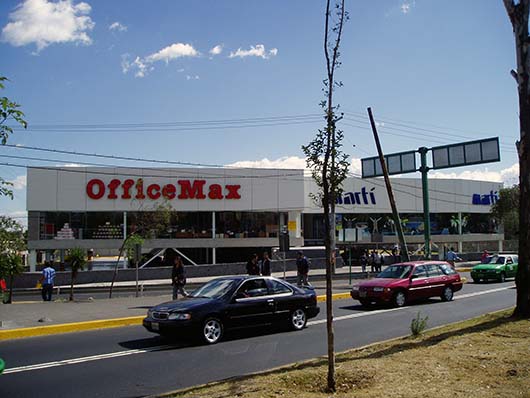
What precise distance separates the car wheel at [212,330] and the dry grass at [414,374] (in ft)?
10.4

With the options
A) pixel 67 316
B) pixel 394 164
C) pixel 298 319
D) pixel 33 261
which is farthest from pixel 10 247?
pixel 33 261

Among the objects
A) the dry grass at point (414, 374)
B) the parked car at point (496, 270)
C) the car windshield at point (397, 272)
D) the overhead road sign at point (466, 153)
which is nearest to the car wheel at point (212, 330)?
the dry grass at point (414, 374)

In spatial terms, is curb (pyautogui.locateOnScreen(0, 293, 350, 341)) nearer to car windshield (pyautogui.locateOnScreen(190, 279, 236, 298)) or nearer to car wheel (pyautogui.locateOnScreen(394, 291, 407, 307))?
car windshield (pyautogui.locateOnScreen(190, 279, 236, 298))

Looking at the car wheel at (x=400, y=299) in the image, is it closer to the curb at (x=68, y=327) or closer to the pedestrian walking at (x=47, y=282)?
the curb at (x=68, y=327)

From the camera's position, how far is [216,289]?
39.1ft

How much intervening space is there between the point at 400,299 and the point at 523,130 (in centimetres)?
725

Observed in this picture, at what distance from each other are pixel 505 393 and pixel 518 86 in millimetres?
8077

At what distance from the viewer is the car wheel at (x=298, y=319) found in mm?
12594

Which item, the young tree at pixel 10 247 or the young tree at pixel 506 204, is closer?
the young tree at pixel 10 247

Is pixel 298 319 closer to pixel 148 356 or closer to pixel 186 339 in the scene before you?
pixel 186 339

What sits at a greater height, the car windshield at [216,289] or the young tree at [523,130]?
the young tree at [523,130]

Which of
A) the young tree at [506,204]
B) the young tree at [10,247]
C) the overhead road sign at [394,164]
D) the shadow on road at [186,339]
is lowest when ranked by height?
the shadow on road at [186,339]

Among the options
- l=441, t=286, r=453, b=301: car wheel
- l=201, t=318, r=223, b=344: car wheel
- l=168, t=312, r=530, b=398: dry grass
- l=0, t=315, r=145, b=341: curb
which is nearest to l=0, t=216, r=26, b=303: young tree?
l=0, t=315, r=145, b=341: curb

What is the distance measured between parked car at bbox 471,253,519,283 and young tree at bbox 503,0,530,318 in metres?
17.4
